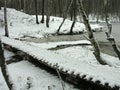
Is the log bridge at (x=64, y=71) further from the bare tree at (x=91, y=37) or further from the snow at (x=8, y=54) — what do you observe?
the bare tree at (x=91, y=37)

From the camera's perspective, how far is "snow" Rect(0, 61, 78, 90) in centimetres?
797

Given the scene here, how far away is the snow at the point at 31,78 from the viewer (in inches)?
314

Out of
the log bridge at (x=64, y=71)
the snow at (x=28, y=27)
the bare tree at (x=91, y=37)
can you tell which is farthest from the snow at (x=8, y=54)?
the snow at (x=28, y=27)

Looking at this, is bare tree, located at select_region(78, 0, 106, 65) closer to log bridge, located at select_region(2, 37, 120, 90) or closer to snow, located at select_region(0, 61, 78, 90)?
log bridge, located at select_region(2, 37, 120, 90)

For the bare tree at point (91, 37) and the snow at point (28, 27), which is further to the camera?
the snow at point (28, 27)

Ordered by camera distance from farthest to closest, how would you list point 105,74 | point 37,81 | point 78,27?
point 78,27
point 37,81
point 105,74

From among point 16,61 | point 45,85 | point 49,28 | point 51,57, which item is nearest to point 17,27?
point 49,28

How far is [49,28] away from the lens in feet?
86.5

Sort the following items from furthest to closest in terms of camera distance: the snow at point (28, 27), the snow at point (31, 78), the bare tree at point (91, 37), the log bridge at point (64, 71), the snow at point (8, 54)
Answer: the snow at point (28, 27) → the snow at point (8, 54) → the bare tree at point (91, 37) → the snow at point (31, 78) → the log bridge at point (64, 71)

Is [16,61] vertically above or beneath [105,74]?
beneath

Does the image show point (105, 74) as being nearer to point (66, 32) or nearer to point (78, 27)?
point (66, 32)

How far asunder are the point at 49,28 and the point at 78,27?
3.92 metres

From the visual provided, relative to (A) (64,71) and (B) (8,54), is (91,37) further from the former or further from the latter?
(B) (8,54)

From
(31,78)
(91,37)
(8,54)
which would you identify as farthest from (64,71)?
(8,54)
